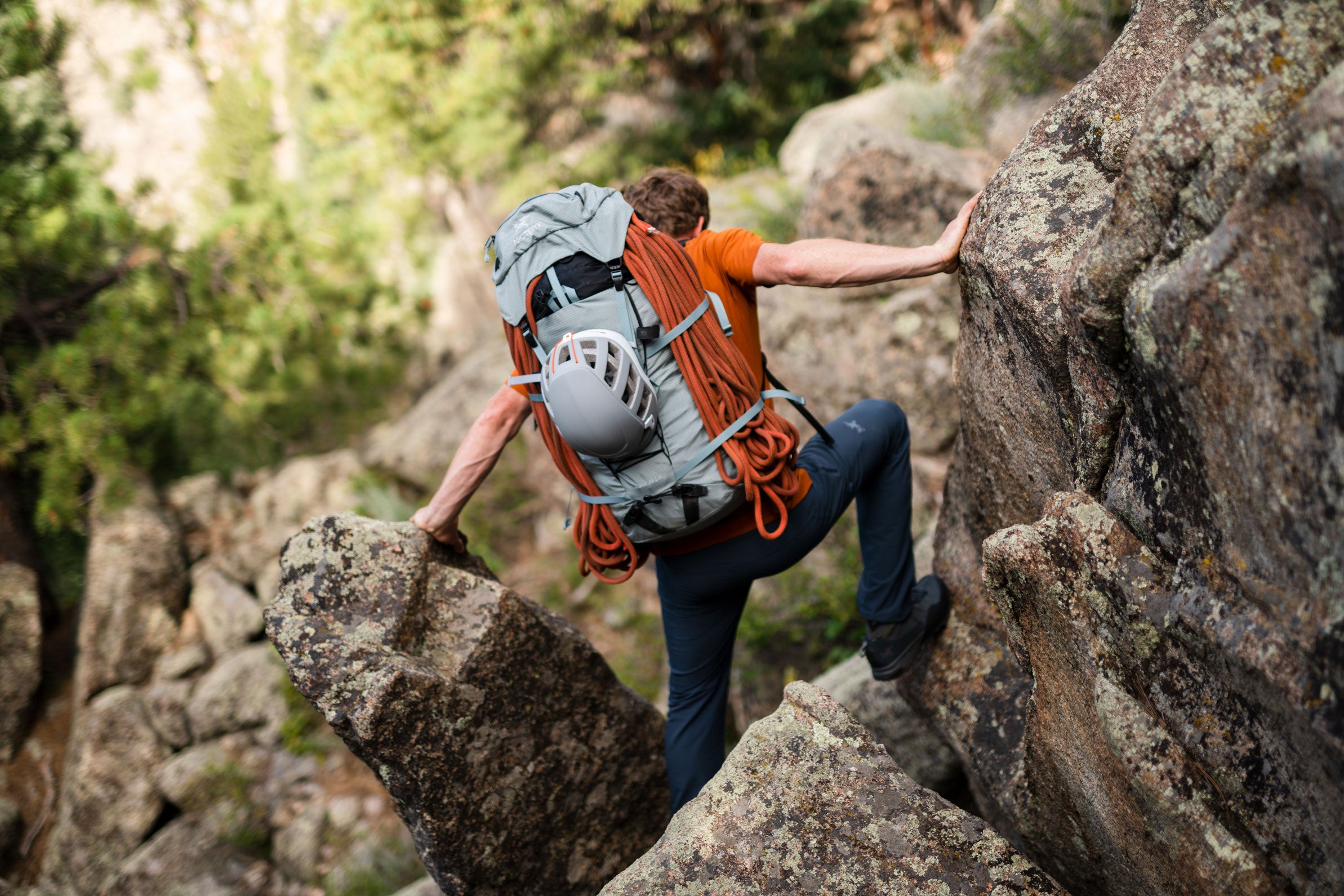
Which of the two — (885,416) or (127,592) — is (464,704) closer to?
(885,416)

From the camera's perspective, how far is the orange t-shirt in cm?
276

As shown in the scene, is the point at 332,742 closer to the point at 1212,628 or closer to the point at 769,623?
the point at 769,623

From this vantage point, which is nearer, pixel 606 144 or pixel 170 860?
pixel 170 860

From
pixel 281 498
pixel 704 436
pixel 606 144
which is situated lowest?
pixel 281 498

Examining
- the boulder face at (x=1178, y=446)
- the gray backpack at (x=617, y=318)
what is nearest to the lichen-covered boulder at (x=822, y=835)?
the boulder face at (x=1178, y=446)

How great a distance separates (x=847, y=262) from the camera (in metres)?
2.59

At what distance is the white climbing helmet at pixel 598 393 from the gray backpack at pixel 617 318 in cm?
8

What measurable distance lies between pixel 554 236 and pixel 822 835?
6.38 feet

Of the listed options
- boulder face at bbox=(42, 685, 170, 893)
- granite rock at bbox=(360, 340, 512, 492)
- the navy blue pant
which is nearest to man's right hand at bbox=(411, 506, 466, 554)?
the navy blue pant

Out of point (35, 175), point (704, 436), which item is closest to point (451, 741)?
point (704, 436)

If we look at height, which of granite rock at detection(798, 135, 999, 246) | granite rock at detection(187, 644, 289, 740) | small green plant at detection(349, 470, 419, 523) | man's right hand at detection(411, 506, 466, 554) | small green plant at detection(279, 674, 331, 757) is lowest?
small green plant at detection(279, 674, 331, 757)

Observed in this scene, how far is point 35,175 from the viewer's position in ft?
23.3

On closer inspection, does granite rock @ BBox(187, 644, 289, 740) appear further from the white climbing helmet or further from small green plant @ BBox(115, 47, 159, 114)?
small green plant @ BBox(115, 47, 159, 114)

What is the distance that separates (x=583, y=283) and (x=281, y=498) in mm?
7978
